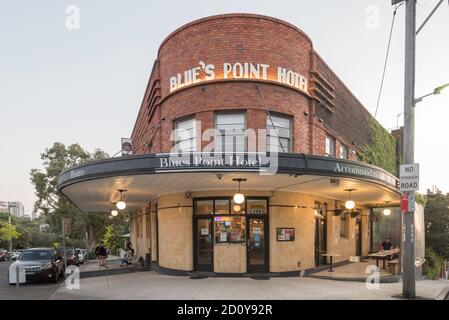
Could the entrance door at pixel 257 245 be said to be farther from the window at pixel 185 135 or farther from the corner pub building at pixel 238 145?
the window at pixel 185 135

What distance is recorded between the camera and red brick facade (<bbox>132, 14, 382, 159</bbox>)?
1368 cm

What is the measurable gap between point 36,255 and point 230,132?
10.4 m

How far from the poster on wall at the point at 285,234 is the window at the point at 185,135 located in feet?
15.2

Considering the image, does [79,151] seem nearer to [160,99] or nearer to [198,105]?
[160,99]

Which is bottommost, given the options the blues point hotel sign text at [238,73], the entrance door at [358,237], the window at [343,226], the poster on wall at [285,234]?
the entrance door at [358,237]

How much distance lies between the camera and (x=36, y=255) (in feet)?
51.9

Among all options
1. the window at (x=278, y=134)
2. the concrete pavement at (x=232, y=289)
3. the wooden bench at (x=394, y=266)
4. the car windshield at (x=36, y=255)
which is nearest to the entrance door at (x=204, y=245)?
the concrete pavement at (x=232, y=289)

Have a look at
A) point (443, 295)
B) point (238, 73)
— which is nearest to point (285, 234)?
point (443, 295)

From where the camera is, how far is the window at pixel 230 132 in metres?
13.5

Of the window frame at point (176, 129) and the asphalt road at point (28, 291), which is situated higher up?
the window frame at point (176, 129)

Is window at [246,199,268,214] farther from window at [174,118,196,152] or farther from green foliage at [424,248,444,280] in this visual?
green foliage at [424,248,444,280]

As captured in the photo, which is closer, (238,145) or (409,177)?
(409,177)

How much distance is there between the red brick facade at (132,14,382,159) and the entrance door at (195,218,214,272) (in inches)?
123

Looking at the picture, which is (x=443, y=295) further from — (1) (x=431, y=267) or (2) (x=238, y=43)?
(1) (x=431, y=267)
